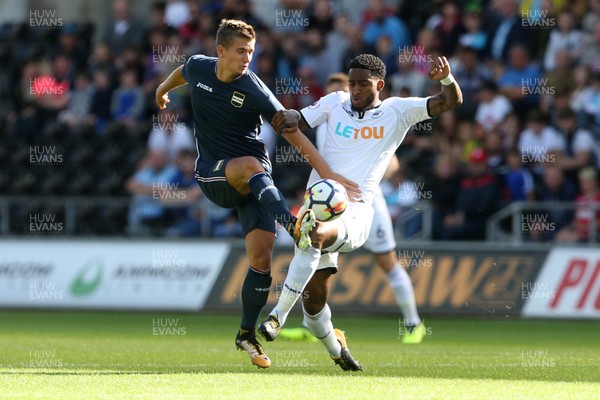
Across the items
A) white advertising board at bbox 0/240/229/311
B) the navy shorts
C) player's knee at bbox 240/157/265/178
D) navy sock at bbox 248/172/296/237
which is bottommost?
white advertising board at bbox 0/240/229/311

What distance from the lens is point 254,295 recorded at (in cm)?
979

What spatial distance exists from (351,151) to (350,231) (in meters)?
0.81

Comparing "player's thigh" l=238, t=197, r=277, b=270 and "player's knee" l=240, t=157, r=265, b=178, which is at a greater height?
"player's knee" l=240, t=157, r=265, b=178

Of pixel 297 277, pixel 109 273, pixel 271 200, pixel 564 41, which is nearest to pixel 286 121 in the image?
pixel 271 200

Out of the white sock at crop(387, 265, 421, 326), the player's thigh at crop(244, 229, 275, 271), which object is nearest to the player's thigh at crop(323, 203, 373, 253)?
the player's thigh at crop(244, 229, 275, 271)

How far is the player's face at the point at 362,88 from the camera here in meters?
9.84

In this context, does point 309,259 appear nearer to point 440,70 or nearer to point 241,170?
point 241,170

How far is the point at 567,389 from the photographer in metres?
8.34

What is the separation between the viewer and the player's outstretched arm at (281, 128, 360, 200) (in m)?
9.58

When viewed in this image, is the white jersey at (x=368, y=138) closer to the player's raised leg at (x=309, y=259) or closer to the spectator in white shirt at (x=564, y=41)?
the player's raised leg at (x=309, y=259)

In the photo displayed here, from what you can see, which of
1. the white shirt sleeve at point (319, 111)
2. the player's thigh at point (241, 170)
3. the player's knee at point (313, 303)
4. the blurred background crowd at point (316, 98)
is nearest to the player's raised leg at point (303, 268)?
the player's knee at point (313, 303)

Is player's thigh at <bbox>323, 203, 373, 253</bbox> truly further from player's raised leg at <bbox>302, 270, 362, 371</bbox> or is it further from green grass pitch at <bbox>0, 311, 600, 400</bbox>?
green grass pitch at <bbox>0, 311, 600, 400</bbox>

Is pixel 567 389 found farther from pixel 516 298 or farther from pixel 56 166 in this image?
pixel 56 166

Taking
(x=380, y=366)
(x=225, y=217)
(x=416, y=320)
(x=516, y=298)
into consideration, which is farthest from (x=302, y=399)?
(x=225, y=217)
